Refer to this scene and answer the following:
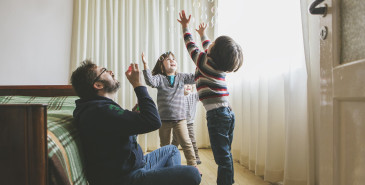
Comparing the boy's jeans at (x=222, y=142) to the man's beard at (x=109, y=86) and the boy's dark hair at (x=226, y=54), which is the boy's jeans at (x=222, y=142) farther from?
the man's beard at (x=109, y=86)

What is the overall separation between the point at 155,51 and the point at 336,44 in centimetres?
218

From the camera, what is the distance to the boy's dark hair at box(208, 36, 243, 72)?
1.32m

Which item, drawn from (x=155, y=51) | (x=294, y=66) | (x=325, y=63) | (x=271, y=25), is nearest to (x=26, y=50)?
(x=155, y=51)

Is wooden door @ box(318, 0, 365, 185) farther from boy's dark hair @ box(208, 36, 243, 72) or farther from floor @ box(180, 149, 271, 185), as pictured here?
floor @ box(180, 149, 271, 185)

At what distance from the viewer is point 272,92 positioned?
171cm

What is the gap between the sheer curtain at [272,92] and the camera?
152 centimetres

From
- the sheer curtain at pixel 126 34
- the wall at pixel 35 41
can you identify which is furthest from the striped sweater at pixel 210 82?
the wall at pixel 35 41

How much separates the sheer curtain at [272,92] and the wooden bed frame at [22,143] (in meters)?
1.40

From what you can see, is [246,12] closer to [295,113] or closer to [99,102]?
[295,113]

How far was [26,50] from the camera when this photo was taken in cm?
274

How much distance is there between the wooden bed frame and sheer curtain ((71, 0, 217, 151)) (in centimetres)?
222

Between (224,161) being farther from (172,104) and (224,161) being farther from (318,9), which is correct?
(318,9)

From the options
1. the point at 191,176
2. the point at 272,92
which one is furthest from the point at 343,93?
the point at 272,92

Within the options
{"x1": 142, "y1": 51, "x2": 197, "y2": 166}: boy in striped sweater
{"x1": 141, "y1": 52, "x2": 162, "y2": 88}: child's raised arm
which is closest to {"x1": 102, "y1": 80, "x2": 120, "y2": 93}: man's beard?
{"x1": 141, "y1": 52, "x2": 162, "y2": 88}: child's raised arm
